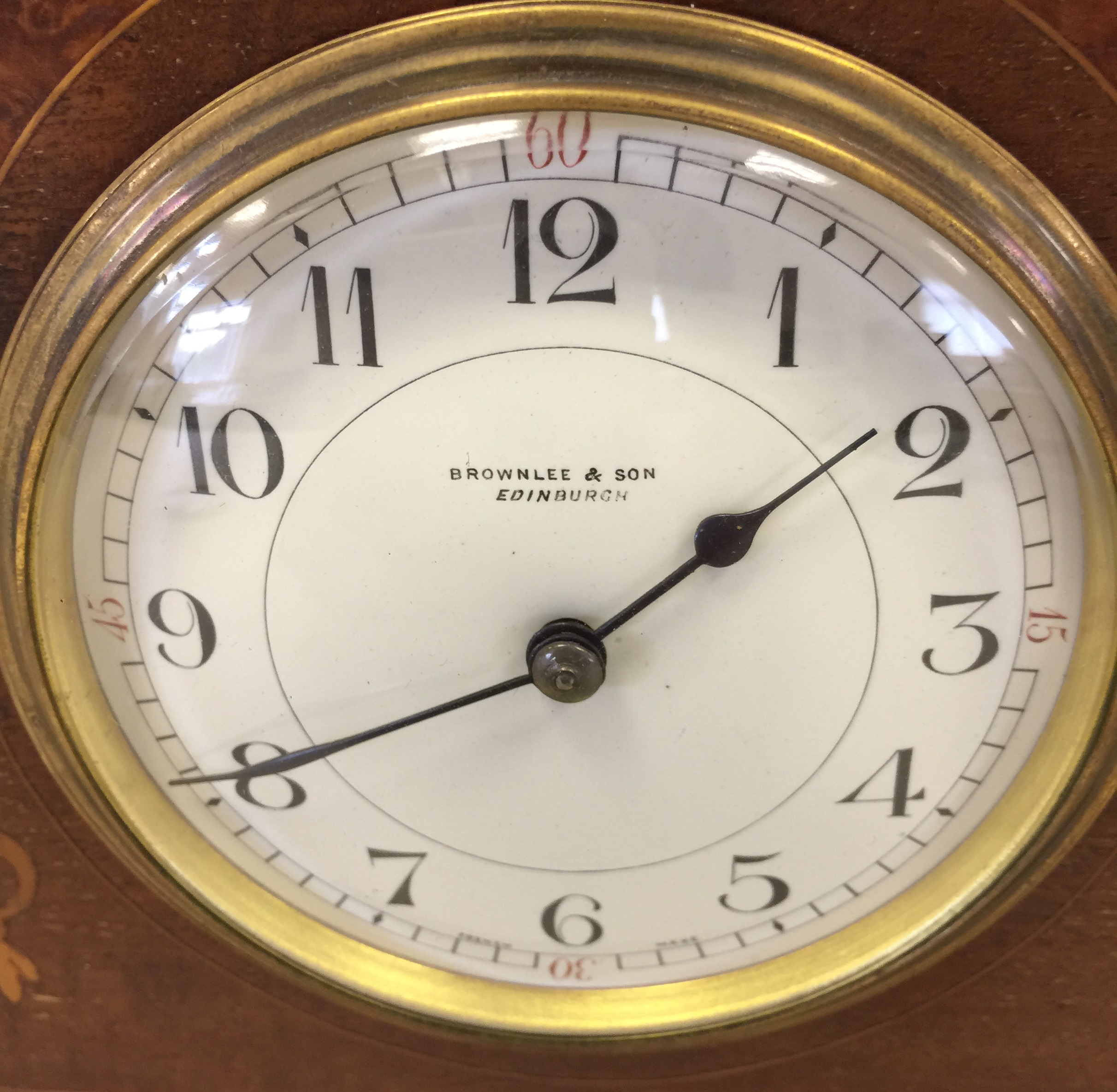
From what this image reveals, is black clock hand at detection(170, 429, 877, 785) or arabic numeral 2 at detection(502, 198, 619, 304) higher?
arabic numeral 2 at detection(502, 198, 619, 304)

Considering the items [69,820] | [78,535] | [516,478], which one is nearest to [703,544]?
[516,478]

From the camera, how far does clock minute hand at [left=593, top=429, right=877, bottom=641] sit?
0.53 metres

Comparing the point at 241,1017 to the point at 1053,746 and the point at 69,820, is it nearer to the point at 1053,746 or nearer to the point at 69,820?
the point at 69,820

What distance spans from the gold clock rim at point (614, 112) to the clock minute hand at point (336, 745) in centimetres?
5

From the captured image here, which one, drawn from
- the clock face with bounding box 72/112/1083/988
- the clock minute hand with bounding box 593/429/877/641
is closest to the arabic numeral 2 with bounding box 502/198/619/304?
the clock face with bounding box 72/112/1083/988

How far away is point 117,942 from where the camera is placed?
718 mm

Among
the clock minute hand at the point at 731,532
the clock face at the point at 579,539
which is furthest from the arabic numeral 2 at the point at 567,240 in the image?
the clock minute hand at the point at 731,532

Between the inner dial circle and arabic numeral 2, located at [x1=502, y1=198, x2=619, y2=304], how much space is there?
0.11 ft

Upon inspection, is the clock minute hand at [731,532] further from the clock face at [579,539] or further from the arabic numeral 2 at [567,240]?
the arabic numeral 2 at [567,240]

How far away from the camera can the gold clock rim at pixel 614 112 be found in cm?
46

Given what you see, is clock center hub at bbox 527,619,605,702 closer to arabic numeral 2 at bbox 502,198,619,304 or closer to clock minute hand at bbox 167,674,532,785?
clock minute hand at bbox 167,674,532,785

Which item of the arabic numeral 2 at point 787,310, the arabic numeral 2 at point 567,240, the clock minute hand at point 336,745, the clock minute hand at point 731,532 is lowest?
the clock minute hand at point 336,745

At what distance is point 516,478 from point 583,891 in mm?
310

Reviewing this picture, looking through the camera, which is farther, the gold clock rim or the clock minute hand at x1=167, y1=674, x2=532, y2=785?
the clock minute hand at x1=167, y1=674, x2=532, y2=785
